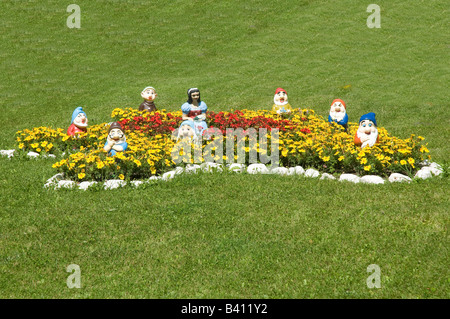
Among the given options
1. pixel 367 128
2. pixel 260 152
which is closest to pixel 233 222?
pixel 260 152

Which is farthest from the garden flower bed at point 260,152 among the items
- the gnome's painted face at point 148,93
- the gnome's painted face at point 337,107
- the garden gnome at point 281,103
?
the gnome's painted face at point 148,93

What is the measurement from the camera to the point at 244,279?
17.2 feet

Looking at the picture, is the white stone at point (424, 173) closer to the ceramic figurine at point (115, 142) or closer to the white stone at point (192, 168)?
the white stone at point (192, 168)

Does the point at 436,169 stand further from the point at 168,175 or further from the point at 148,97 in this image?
the point at 148,97

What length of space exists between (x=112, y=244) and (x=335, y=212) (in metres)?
3.12

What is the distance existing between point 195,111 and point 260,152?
7.18 feet

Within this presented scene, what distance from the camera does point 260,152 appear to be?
29.5 ft

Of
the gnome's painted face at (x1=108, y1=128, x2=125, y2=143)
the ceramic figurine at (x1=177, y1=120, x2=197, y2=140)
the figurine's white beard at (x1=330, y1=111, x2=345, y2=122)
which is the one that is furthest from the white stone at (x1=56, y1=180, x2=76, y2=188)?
the figurine's white beard at (x1=330, y1=111, x2=345, y2=122)

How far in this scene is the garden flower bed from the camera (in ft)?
27.2

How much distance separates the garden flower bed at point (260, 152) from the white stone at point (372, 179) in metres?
0.25

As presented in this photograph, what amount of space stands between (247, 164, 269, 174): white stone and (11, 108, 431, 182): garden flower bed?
14.1 inches

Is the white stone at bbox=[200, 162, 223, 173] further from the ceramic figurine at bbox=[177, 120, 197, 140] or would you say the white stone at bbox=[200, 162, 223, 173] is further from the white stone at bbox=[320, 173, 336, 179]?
the white stone at bbox=[320, 173, 336, 179]
